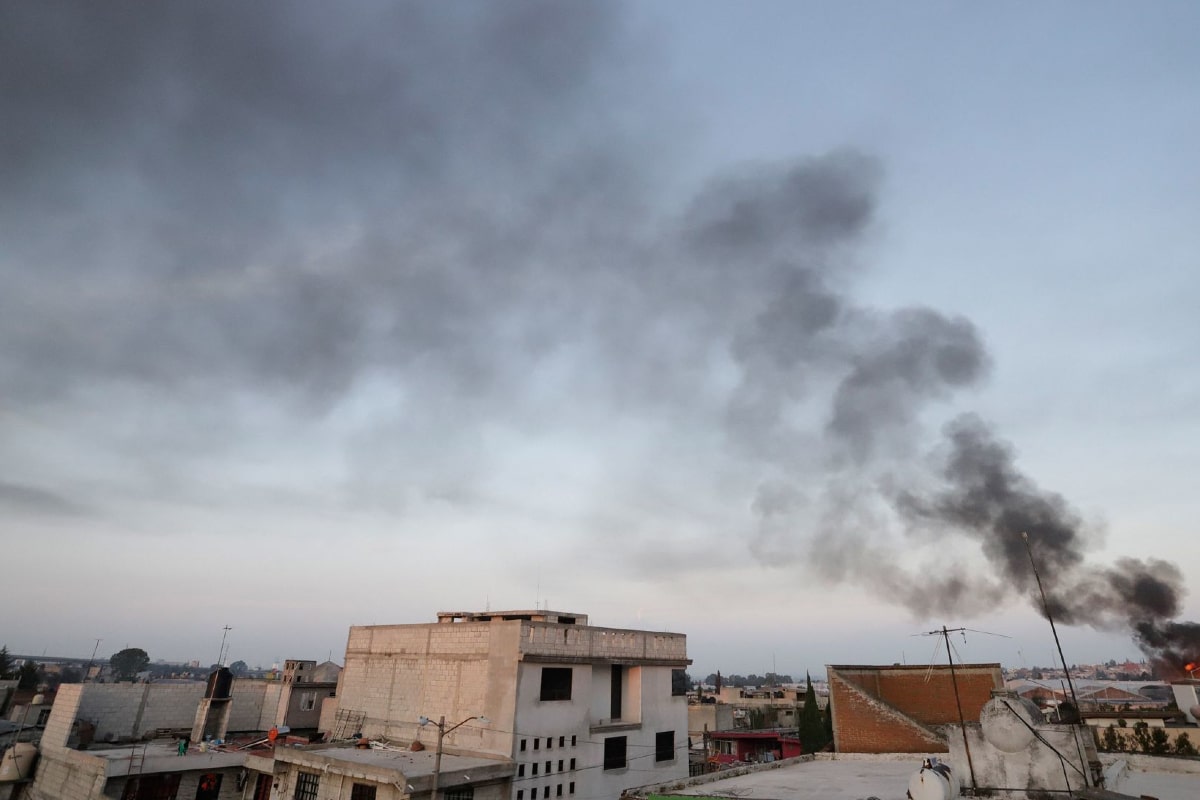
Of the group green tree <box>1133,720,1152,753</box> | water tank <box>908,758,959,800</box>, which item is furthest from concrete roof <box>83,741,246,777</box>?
green tree <box>1133,720,1152,753</box>

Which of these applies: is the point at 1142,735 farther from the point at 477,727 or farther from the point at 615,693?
the point at 477,727

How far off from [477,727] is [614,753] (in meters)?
9.80

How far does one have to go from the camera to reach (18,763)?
1687 inches

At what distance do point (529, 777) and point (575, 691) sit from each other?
563 cm

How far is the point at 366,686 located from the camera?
145ft

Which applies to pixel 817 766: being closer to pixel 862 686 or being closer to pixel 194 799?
pixel 862 686

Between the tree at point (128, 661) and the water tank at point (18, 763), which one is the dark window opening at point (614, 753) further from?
the tree at point (128, 661)

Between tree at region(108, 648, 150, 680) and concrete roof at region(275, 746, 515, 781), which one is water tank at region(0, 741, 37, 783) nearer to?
concrete roof at region(275, 746, 515, 781)

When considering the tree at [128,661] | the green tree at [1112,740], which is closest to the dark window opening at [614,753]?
the green tree at [1112,740]

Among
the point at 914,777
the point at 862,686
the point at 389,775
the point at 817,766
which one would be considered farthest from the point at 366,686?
the point at 914,777

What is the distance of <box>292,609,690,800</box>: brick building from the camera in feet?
118

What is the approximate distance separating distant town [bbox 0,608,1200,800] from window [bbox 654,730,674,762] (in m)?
0.15

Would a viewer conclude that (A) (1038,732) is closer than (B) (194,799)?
Answer: Yes

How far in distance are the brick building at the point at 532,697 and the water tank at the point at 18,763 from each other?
61.4ft
